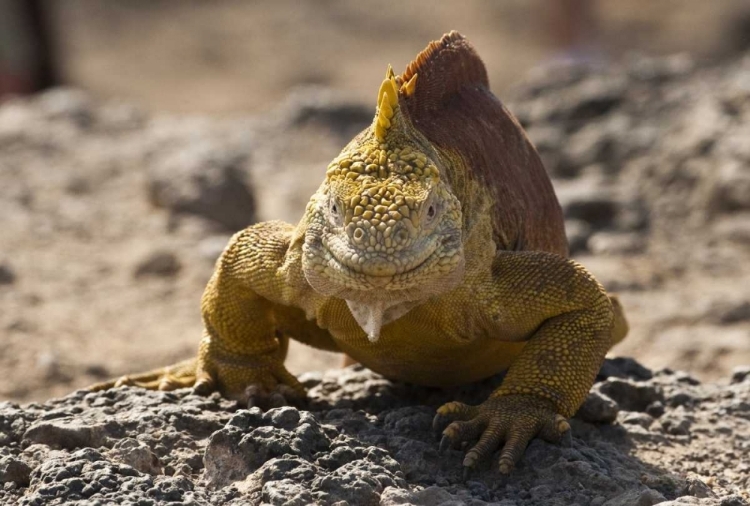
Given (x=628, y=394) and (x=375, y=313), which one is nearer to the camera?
(x=375, y=313)

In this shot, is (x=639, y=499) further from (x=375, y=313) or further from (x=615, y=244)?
(x=615, y=244)

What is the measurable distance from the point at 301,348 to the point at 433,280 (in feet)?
17.9

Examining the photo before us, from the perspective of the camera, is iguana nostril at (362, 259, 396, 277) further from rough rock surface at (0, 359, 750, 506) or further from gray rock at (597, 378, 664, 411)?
gray rock at (597, 378, 664, 411)

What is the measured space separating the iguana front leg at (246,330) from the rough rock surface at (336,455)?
0.18 metres

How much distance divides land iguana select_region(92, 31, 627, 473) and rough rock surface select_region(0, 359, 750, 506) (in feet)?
0.47

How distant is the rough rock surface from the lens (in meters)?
4.39

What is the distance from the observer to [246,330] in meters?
5.74

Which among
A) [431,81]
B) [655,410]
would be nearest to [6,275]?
[431,81]

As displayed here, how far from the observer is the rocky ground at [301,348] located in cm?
463

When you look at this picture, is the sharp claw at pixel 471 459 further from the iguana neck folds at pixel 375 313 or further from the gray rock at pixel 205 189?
the gray rock at pixel 205 189

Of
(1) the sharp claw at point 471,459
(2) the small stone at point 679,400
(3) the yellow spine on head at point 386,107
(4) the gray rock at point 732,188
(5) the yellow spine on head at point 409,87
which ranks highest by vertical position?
(4) the gray rock at point 732,188

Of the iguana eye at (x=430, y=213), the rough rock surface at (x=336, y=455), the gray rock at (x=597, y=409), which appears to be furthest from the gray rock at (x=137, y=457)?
the gray rock at (x=597, y=409)

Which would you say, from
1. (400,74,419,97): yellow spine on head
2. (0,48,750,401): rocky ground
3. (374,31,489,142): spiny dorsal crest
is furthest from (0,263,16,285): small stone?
(400,74,419,97): yellow spine on head

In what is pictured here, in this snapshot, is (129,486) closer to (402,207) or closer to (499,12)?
(402,207)
